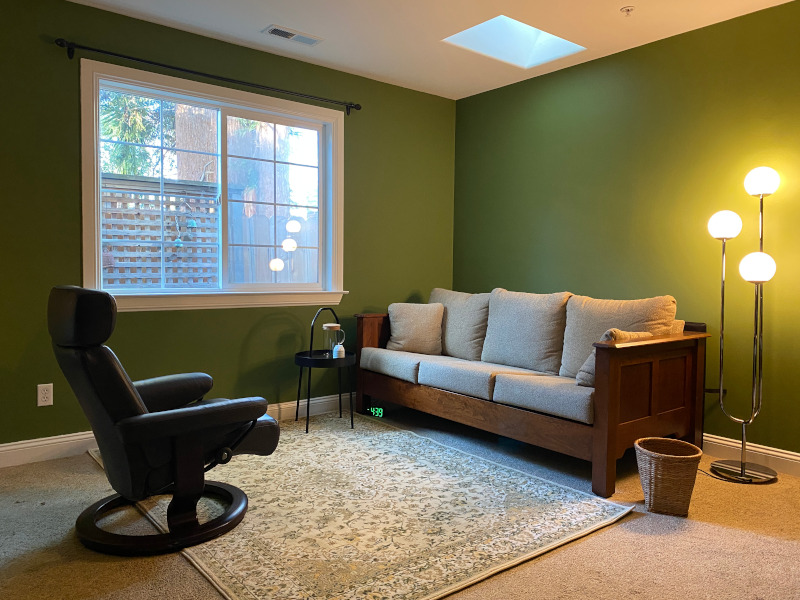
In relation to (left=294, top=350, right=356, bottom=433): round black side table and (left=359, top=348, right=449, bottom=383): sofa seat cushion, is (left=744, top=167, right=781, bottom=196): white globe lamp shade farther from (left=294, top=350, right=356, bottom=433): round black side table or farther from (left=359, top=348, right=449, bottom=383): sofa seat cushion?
(left=294, top=350, right=356, bottom=433): round black side table

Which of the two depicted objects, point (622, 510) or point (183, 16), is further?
point (183, 16)

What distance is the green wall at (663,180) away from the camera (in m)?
3.42

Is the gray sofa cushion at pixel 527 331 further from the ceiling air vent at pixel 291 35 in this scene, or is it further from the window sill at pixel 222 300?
the ceiling air vent at pixel 291 35

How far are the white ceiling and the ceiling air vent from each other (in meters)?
0.05

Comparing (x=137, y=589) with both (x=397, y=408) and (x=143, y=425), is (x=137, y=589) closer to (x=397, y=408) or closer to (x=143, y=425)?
A: (x=143, y=425)

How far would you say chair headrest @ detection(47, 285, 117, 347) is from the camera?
2250 millimetres

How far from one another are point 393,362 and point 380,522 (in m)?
1.74

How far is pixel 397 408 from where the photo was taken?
15.8ft

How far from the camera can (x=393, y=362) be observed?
4309 mm

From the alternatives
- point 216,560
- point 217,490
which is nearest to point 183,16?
point 217,490

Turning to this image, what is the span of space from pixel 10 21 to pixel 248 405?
2533 mm

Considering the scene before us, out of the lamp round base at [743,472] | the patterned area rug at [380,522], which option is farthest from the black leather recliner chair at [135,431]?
the lamp round base at [743,472]

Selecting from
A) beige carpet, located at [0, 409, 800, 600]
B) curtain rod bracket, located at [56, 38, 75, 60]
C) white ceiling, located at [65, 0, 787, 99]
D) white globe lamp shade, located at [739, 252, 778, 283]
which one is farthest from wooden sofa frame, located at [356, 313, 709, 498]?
curtain rod bracket, located at [56, 38, 75, 60]

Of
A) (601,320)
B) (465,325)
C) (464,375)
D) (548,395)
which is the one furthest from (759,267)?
(465,325)
